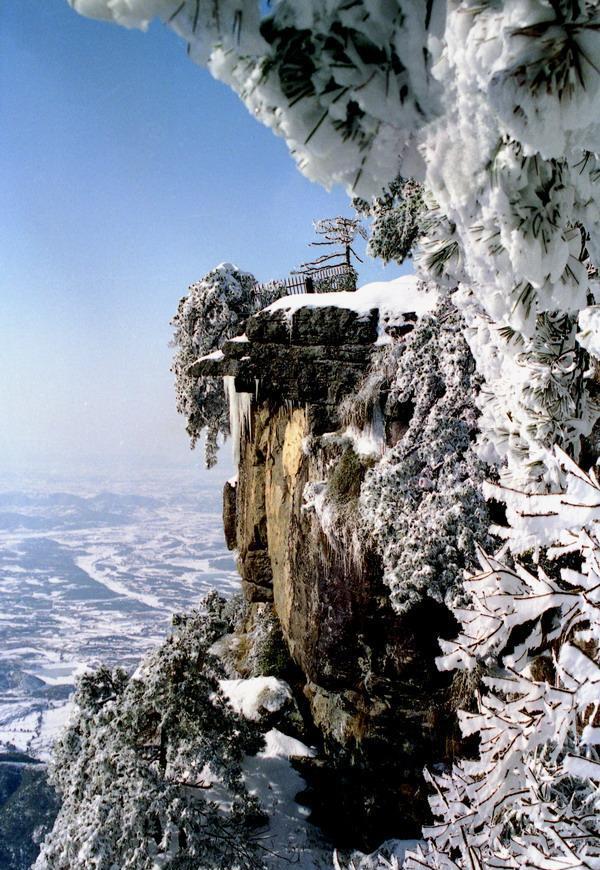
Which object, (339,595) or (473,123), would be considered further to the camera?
(339,595)

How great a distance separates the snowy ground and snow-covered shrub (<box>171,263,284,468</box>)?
20.2 m

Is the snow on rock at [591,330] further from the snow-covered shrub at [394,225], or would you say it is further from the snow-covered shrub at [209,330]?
the snow-covered shrub at [209,330]

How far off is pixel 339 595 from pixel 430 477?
241cm

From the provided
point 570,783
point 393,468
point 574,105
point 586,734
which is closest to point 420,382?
point 393,468

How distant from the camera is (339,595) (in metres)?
8.24

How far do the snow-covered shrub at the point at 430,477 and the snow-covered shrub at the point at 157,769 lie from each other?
330 centimetres

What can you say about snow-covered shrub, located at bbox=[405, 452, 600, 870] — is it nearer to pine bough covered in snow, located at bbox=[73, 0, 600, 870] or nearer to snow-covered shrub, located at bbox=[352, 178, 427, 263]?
pine bough covered in snow, located at bbox=[73, 0, 600, 870]

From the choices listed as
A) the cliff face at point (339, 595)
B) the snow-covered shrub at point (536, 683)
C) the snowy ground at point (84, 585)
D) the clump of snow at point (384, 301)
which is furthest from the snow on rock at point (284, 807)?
the snowy ground at point (84, 585)

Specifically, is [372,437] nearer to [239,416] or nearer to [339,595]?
[339,595]

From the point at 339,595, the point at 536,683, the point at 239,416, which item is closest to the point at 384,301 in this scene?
the point at 339,595

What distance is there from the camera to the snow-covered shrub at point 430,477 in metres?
6.82

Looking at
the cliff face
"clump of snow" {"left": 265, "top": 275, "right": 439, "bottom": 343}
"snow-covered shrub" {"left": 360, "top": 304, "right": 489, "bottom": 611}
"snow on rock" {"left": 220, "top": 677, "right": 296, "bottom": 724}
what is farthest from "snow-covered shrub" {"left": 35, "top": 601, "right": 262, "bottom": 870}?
"clump of snow" {"left": 265, "top": 275, "right": 439, "bottom": 343}

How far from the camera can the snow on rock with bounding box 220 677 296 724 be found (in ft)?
33.7

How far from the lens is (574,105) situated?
3.32 ft
